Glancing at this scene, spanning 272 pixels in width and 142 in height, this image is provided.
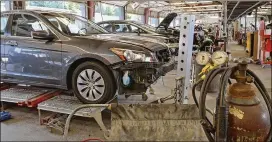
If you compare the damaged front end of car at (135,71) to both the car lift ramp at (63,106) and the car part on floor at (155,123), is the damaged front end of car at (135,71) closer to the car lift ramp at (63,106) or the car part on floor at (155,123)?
the car lift ramp at (63,106)

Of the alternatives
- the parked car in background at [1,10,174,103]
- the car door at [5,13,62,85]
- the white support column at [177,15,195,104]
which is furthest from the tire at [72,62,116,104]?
the car door at [5,13,62,85]

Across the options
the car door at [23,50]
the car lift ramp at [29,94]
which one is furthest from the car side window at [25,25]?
the car lift ramp at [29,94]

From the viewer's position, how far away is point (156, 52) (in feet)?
8.57

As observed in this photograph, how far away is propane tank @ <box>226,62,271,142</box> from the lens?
4.31ft

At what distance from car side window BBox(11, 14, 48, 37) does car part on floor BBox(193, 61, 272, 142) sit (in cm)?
87

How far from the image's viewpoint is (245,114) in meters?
1.31

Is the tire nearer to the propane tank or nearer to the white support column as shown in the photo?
the white support column

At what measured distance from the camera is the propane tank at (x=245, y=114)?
1.31 m

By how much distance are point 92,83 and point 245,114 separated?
144cm

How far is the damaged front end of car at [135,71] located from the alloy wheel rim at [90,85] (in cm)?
18

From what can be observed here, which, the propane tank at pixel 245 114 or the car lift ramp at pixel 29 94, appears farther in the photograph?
the car lift ramp at pixel 29 94

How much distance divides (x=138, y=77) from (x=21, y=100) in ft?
3.36

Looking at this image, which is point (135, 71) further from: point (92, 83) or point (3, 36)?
point (3, 36)

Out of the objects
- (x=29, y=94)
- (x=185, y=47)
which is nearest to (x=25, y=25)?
(x=29, y=94)
